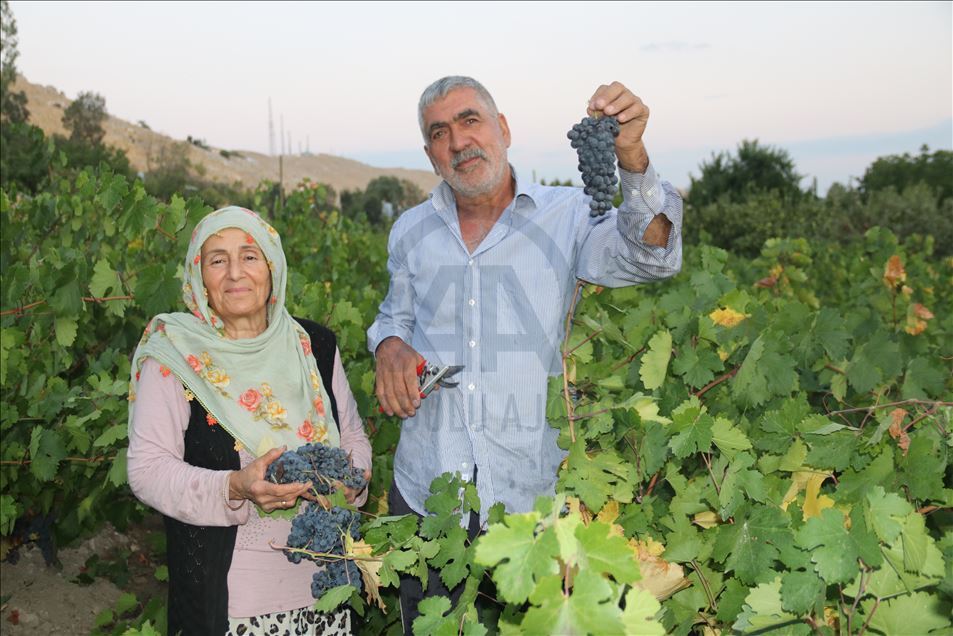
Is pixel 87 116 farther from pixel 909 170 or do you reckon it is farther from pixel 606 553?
pixel 606 553

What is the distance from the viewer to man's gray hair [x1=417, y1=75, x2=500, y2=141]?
2.80 metres

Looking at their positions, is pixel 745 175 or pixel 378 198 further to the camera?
pixel 378 198

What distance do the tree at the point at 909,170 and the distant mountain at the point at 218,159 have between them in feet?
123

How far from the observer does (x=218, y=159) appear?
90.8m

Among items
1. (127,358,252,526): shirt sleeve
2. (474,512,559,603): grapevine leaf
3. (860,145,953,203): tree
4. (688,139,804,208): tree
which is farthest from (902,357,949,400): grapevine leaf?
(860,145,953,203): tree

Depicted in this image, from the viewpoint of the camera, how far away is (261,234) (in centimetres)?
256

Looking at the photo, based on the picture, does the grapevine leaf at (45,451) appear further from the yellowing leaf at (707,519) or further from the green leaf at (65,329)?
the yellowing leaf at (707,519)

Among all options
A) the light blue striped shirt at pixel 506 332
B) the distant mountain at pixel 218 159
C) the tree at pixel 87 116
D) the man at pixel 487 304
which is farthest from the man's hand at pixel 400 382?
the tree at pixel 87 116

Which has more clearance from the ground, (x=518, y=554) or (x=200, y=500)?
(x=518, y=554)

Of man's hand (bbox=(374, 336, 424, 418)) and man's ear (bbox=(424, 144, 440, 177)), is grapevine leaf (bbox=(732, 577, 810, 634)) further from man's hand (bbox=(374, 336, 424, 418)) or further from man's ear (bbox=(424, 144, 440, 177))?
man's ear (bbox=(424, 144, 440, 177))

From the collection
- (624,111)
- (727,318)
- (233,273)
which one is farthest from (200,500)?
(727,318)

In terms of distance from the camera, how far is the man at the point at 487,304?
268cm

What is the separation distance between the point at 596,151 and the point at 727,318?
4.52 ft

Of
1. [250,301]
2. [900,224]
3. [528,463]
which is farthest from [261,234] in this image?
[900,224]
